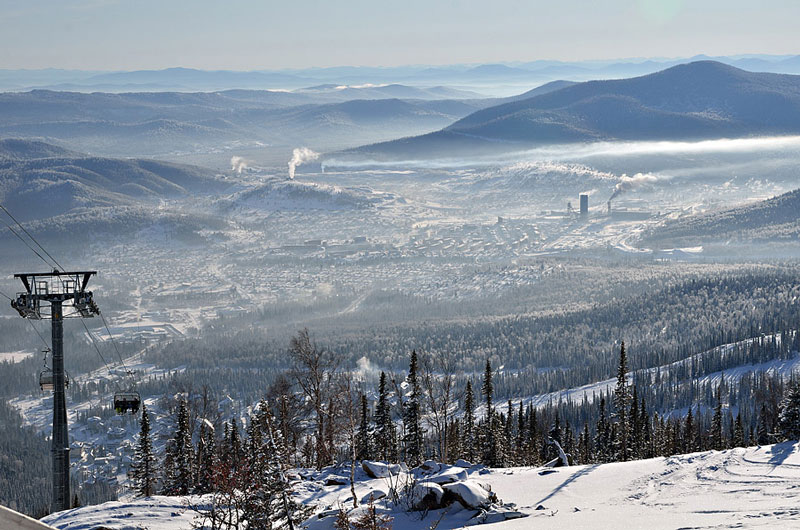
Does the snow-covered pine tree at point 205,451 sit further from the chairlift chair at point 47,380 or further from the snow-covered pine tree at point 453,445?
the chairlift chair at point 47,380

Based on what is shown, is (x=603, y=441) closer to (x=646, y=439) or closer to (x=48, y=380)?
(x=646, y=439)

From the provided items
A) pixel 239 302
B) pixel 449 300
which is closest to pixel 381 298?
pixel 449 300

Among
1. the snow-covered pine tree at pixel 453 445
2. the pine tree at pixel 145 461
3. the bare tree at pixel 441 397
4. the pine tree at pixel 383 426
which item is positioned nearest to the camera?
the bare tree at pixel 441 397

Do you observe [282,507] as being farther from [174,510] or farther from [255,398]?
[255,398]

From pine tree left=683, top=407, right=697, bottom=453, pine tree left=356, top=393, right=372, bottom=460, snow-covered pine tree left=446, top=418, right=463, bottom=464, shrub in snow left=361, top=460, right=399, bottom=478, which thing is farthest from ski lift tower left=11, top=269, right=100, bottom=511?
pine tree left=683, top=407, right=697, bottom=453

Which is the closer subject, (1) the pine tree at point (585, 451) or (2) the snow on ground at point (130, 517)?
(2) the snow on ground at point (130, 517)

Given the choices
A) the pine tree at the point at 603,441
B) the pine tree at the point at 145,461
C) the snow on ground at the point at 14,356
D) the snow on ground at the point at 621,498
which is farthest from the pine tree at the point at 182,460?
the snow on ground at the point at 14,356
